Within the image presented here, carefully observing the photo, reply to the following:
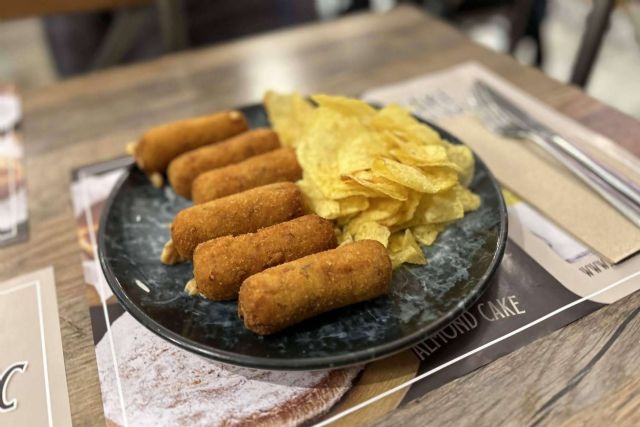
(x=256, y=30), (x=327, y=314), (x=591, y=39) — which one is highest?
(x=591, y=39)

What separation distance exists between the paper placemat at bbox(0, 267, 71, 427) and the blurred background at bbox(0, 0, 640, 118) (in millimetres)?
1472

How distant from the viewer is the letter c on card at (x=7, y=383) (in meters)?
0.88

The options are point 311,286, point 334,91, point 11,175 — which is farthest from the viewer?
point 334,91

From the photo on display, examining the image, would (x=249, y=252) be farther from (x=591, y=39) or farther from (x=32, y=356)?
(x=591, y=39)

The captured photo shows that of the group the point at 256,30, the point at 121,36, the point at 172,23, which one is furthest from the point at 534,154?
the point at 256,30

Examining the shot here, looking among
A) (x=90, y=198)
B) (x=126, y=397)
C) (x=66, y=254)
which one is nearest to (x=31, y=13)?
(x=90, y=198)

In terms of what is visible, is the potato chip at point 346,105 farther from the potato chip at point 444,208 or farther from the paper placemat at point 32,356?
the paper placemat at point 32,356

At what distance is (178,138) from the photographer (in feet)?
4.19

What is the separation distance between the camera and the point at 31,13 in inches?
84.4

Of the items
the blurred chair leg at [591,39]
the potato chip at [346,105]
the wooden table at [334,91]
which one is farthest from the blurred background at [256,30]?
the potato chip at [346,105]

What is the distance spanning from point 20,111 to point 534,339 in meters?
Answer: 1.73

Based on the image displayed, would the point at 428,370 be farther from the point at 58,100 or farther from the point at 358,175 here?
the point at 58,100

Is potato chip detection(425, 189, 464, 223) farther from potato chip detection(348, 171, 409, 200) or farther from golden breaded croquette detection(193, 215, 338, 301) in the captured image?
golden breaded croquette detection(193, 215, 338, 301)

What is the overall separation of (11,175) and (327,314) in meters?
1.10
